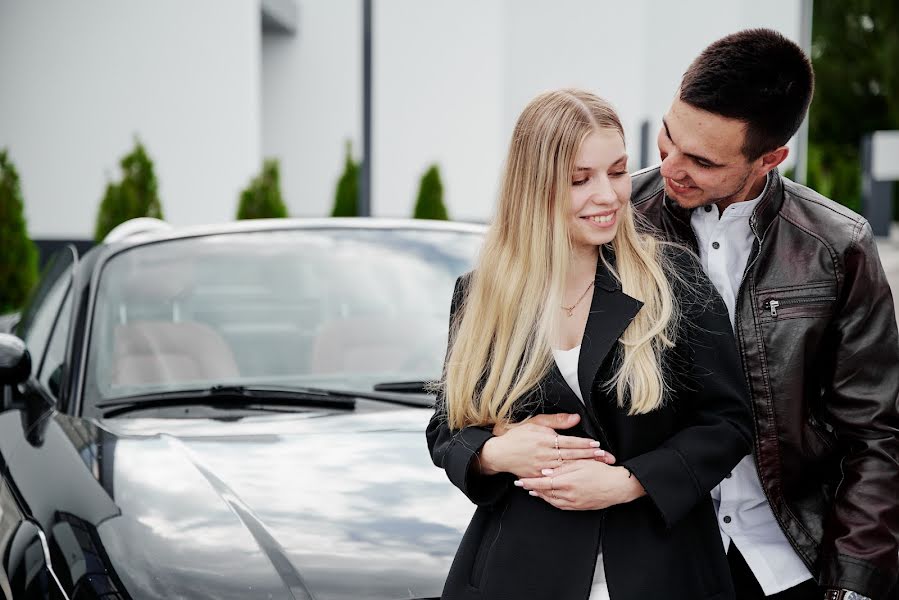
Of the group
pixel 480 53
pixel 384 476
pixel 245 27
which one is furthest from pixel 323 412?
pixel 480 53

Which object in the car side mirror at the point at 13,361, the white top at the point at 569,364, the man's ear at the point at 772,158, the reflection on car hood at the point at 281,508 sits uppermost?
the man's ear at the point at 772,158

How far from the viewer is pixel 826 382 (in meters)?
1.86

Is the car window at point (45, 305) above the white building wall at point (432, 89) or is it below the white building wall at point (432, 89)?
below

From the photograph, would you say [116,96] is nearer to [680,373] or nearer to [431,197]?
[431,197]

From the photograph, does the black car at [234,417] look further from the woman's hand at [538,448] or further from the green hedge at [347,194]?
the green hedge at [347,194]

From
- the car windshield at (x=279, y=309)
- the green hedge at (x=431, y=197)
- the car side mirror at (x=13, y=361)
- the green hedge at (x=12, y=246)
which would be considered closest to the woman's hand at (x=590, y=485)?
the car windshield at (x=279, y=309)

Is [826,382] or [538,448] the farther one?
[826,382]

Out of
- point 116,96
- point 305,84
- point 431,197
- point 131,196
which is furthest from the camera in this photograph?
point 305,84

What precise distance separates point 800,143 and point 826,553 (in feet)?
54.1

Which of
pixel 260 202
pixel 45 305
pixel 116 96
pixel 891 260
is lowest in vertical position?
pixel 891 260

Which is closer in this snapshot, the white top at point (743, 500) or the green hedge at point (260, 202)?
the white top at point (743, 500)

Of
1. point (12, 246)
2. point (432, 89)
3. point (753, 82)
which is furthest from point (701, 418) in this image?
point (432, 89)

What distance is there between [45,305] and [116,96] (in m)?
8.50

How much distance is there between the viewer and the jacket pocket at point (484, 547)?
1751 mm
